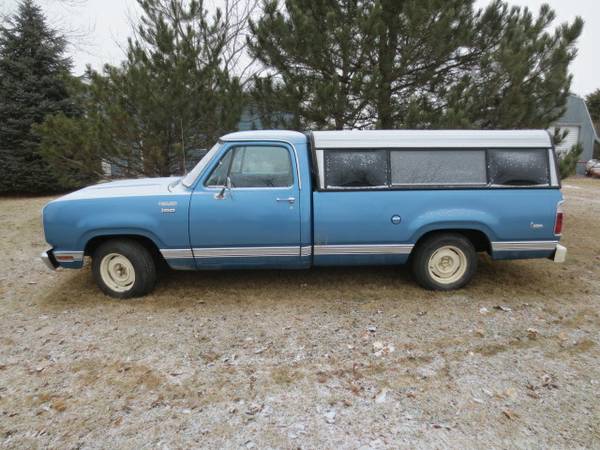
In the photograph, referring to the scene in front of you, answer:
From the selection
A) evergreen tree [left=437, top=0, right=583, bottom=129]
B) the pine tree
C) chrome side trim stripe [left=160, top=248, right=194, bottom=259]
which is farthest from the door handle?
evergreen tree [left=437, top=0, right=583, bottom=129]

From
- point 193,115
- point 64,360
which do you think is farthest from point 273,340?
point 193,115

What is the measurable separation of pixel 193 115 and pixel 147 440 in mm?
6159

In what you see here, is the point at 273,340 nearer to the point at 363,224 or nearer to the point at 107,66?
the point at 363,224

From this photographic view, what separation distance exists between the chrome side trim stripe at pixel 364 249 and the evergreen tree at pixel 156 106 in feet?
13.0

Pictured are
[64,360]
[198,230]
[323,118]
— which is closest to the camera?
[64,360]

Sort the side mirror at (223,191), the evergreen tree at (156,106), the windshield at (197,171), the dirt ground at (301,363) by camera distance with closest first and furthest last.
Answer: the dirt ground at (301,363), the side mirror at (223,191), the windshield at (197,171), the evergreen tree at (156,106)

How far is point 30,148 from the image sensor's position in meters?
12.2

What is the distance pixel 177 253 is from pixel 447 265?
3.15 m

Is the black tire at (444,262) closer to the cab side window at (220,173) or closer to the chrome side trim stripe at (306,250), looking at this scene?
the chrome side trim stripe at (306,250)

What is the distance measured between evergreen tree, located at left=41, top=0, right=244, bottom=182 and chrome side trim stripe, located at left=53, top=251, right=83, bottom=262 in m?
3.24

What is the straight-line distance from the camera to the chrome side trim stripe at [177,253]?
4.00 m

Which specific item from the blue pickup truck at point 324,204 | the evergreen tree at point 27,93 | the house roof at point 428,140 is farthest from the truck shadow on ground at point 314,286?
the evergreen tree at point 27,93

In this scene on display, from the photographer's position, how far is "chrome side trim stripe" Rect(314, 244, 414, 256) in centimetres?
410

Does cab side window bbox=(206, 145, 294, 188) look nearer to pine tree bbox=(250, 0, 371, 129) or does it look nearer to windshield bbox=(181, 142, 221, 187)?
windshield bbox=(181, 142, 221, 187)
